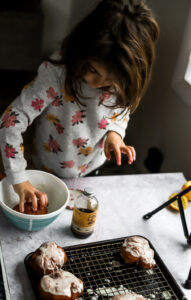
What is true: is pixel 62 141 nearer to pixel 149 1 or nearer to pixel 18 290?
pixel 18 290

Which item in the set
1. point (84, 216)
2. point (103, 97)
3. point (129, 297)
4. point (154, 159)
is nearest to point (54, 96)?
point (103, 97)

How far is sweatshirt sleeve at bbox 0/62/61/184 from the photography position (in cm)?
98

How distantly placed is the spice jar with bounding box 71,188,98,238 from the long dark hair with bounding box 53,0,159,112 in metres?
0.30

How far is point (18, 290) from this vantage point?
795 millimetres

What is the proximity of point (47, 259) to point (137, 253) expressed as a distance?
0.23 m

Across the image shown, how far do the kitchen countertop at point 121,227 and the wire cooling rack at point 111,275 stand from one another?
0.05 m

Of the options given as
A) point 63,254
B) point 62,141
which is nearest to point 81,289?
point 63,254

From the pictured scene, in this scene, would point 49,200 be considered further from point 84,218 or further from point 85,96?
point 85,96

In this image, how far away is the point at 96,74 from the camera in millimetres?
891

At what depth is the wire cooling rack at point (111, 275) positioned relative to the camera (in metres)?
0.81

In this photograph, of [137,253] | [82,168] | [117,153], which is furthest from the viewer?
[82,168]

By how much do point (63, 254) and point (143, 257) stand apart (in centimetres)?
21

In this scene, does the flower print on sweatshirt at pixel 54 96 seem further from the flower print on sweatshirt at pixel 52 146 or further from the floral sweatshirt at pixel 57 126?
the flower print on sweatshirt at pixel 52 146

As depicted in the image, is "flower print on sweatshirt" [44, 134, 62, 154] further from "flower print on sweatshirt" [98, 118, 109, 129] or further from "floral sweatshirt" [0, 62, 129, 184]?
"flower print on sweatshirt" [98, 118, 109, 129]
